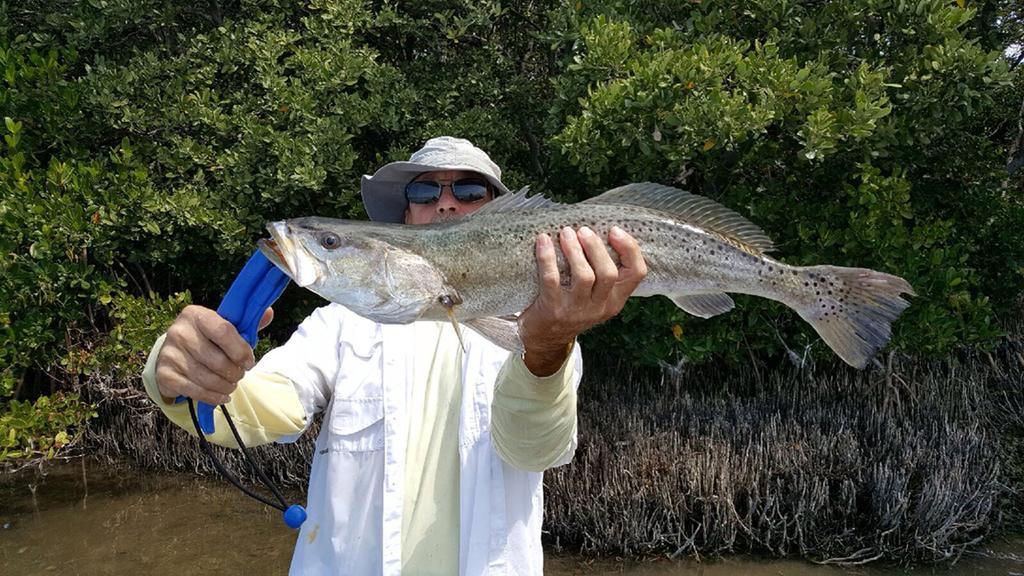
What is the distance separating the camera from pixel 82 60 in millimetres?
9602

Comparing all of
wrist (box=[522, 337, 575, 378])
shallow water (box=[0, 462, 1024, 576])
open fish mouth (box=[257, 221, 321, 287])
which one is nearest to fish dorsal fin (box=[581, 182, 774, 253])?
wrist (box=[522, 337, 575, 378])

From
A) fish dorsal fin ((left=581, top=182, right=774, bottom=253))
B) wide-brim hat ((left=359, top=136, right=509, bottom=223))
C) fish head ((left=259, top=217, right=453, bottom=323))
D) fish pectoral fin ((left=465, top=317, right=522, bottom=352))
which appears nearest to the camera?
fish head ((left=259, top=217, right=453, bottom=323))

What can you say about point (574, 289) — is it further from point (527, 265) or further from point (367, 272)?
point (367, 272)

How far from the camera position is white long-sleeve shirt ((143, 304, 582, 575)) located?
256cm

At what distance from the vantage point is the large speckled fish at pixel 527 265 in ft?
7.54

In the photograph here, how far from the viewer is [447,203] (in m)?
3.34

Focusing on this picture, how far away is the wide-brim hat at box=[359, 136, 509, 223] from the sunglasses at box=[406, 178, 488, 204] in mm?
56

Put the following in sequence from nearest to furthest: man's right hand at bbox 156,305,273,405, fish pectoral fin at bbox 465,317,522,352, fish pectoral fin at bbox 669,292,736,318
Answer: man's right hand at bbox 156,305,273,405
fish pectoral fin at bbox 465,317,522,352
fish pectoral fin at bbox 669,292,736,318

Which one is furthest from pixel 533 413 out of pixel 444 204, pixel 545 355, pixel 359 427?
pixel 444 204

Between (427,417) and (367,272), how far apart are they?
0.77 meters

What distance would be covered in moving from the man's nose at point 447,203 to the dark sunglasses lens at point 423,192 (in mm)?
26

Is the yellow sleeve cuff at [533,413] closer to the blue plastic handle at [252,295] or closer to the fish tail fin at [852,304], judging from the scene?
the blue plastic handle at [252,295]

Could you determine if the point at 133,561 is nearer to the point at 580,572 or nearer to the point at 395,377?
the point at 580,572

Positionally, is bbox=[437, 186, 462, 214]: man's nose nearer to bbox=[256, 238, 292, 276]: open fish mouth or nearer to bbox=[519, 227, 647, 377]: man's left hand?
bbox=[519, 227, 647, 377]: man's left hand
